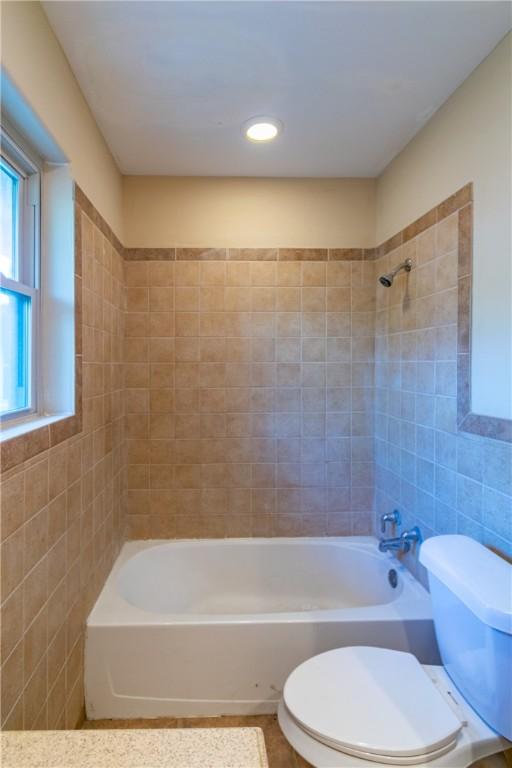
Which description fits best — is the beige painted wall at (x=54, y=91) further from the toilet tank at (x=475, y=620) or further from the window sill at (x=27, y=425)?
the toilet tank at (x=475, y=620)

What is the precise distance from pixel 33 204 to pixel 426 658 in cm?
230

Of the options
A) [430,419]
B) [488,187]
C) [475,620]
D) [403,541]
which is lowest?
[403,541]

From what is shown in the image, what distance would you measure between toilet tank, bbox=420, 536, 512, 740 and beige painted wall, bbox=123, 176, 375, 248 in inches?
68.8

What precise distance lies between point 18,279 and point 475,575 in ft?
5.52

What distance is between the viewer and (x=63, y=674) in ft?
4.50

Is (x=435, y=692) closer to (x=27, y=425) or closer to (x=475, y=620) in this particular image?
(x=475, y=620)

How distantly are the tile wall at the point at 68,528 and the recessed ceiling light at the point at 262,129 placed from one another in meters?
0.82

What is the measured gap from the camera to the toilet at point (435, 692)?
1.01 meters

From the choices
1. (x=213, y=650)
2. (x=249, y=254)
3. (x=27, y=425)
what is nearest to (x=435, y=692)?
(x=213, y=650)

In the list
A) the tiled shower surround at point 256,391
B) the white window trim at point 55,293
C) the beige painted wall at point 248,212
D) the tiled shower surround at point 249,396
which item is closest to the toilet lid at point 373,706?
the tiled shower surround at point 256,391

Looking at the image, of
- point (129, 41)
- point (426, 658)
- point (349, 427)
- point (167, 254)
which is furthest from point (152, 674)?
point (129, 41)

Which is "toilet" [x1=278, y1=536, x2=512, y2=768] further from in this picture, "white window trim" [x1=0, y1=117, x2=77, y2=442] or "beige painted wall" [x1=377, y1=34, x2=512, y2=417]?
"white window trim" [x1=0, y1=117, x2=77, y2=442]

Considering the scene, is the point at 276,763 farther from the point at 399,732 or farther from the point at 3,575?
the point at 3,575

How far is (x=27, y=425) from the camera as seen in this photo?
1229 millimetres
